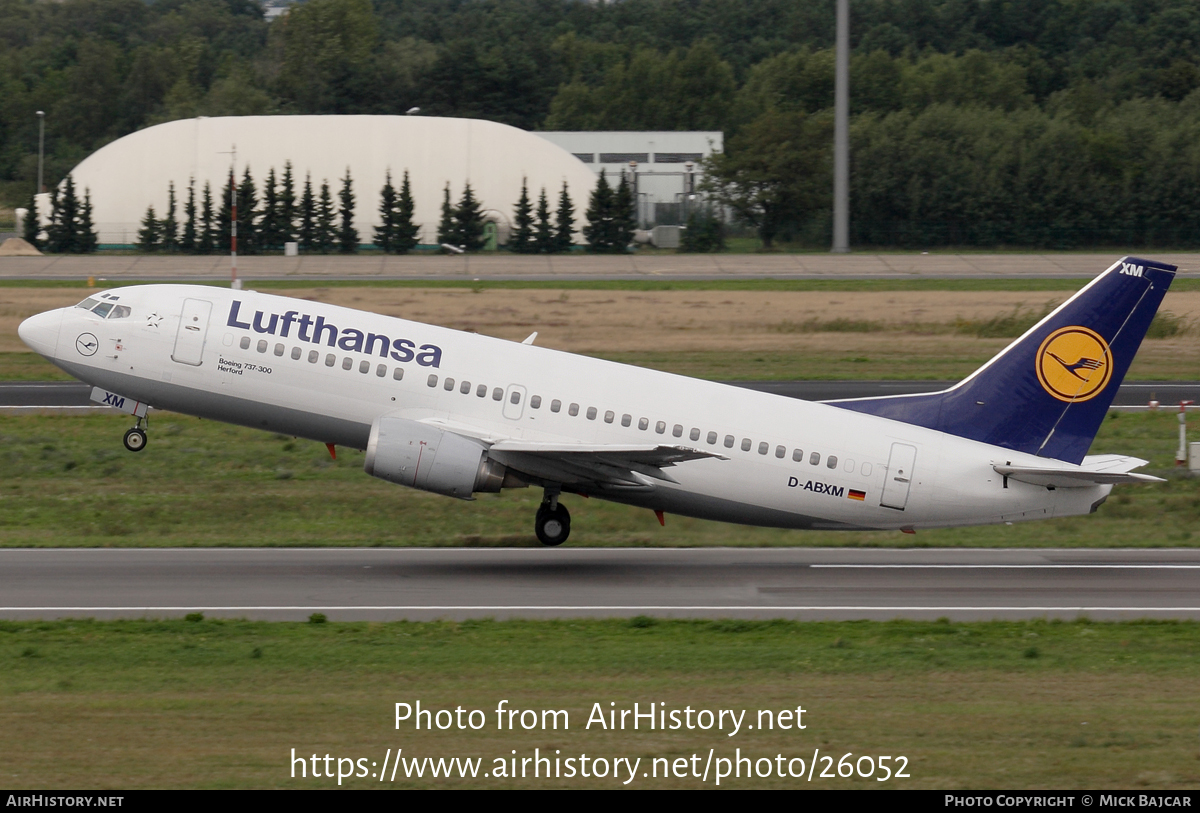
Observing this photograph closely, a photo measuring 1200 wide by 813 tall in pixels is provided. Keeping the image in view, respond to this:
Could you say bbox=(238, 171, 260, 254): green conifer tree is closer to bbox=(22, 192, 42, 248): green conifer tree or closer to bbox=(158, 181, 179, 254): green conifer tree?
bbox=(158, 181, 179, 254): green conifer tree

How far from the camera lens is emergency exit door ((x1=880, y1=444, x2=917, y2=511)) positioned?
944 inches

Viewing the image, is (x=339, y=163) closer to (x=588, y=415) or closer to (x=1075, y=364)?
→ (x=588, y=415)

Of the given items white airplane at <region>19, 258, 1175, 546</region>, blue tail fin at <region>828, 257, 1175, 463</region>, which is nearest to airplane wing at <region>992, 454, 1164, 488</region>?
white airplane at <region>19, 258, 1175, 546</region>

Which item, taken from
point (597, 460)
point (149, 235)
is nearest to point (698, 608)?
point (597, 460)

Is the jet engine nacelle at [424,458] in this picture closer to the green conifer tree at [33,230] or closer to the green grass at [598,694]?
the green grass at [598,694]

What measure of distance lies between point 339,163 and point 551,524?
246ft

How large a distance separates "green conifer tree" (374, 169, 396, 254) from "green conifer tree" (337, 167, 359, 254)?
4.93 feet

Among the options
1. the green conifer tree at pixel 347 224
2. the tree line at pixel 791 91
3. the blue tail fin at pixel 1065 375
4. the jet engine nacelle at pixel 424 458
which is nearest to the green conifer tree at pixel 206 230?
the green conifer tree at pixel 347 224

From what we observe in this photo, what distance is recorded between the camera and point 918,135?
4181 inches

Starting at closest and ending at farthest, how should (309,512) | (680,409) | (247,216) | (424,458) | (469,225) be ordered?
(424,458), (680,409), (309,512), (247,216), (469,225)

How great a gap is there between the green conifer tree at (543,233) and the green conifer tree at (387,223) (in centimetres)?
941

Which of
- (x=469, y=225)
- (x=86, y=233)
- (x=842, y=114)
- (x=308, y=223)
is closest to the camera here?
(x=842, y=114)

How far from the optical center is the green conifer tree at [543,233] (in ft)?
295

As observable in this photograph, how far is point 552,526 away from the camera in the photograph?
2475 cm
